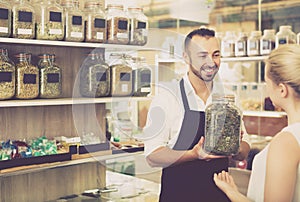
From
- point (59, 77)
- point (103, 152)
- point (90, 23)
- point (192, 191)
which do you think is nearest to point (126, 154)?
point (103, 152)

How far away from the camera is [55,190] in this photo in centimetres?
206

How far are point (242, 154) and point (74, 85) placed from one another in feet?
2.92

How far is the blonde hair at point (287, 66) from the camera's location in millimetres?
1522

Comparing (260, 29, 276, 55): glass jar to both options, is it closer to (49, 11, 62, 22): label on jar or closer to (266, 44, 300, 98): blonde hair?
(266, 44, 300, 98): blonde hair

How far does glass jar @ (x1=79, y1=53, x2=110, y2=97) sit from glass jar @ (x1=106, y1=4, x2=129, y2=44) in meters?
0.11

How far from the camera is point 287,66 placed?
1534mm

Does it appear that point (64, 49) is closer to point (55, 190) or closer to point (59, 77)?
point (59, 77)

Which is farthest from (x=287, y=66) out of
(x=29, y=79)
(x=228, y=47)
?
(x=228, y=47)

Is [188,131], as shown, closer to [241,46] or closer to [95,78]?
[95,78]

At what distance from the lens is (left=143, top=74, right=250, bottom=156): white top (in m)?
1.85

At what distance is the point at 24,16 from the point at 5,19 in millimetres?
85

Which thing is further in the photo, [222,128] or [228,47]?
[228,47]

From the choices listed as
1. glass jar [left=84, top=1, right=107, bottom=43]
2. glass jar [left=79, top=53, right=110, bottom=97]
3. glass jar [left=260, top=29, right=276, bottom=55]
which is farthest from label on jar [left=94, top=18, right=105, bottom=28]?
glass jar [left=260, top=29, right=276, bottom=55]

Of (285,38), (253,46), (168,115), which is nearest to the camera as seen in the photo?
(168,115)
